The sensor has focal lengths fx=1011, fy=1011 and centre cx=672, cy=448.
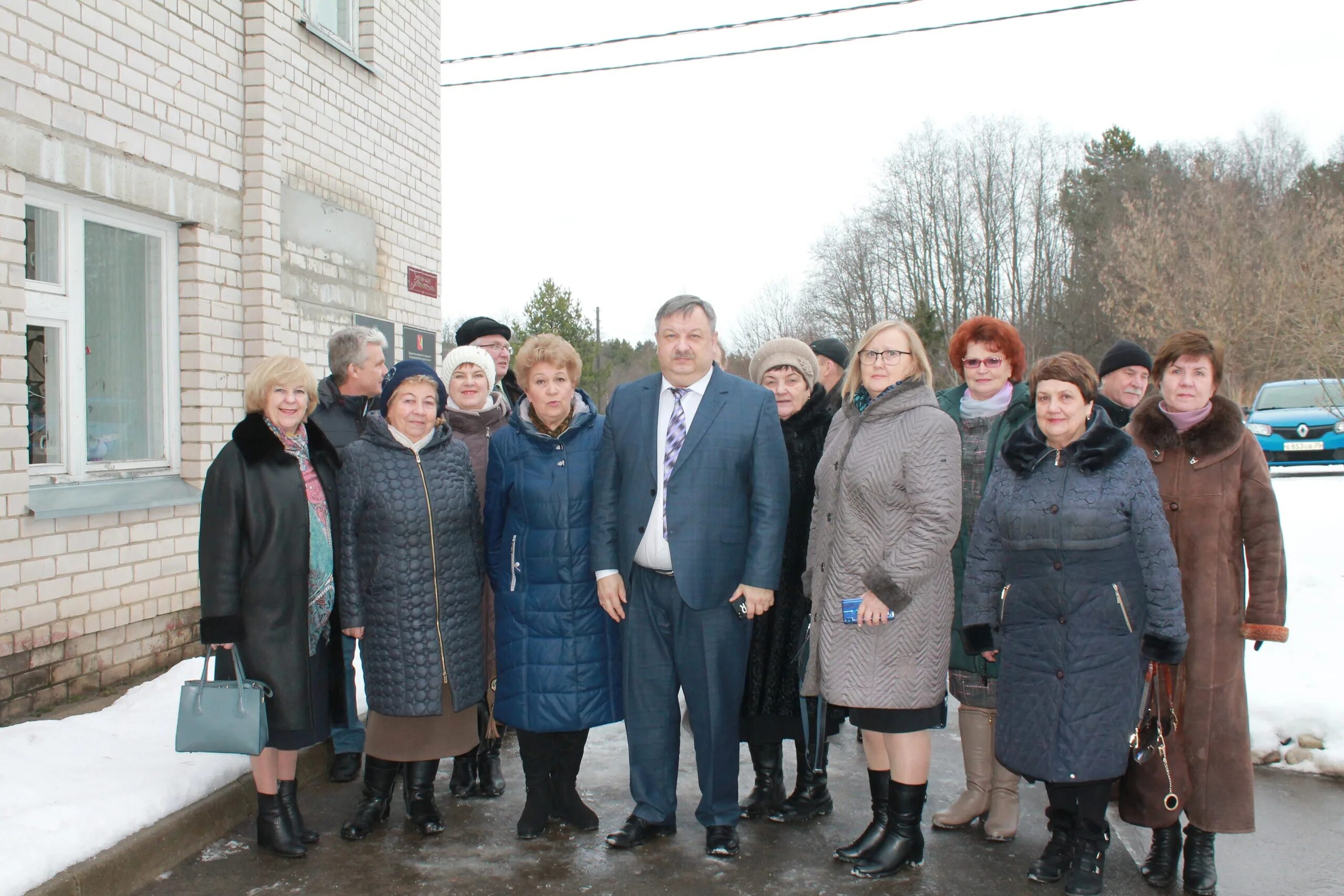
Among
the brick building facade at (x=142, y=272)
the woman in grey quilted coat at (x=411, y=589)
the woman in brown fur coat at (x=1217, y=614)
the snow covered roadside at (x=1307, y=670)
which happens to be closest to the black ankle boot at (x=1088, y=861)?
the woman in brown fur coat at (x=1217, y=614)

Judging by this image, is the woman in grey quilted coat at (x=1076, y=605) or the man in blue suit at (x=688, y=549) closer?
the woman in grey quilted coat at (x=1076, y=605)

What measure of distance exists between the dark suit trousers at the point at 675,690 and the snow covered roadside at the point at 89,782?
1.67m

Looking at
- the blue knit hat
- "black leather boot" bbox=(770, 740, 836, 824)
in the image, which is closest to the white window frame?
the blue knit hat

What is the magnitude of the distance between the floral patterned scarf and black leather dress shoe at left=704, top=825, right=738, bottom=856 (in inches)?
63.2

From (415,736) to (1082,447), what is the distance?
2659mm

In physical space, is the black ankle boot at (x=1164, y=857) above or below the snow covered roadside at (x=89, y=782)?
below

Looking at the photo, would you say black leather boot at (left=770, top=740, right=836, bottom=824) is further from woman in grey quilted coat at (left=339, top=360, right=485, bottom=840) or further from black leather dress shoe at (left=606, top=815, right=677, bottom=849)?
woman in grey quilted coat at (left=339, top=360, right=485, bottom=840)

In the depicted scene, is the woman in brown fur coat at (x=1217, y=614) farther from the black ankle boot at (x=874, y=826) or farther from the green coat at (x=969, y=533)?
the black ankle boot at (x=874, y=826)

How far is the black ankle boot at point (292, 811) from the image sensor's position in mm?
3697

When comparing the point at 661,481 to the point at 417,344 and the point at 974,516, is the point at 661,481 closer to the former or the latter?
the point at 974,516

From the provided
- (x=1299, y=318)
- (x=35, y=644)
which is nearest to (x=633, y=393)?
(x=35, y=644)

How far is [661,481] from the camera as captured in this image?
372 centimetres

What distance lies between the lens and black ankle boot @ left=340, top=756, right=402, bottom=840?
386 cm

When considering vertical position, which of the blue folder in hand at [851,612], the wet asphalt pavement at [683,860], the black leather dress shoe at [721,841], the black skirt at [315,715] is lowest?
the wet asphalt pavement at [683,860]
